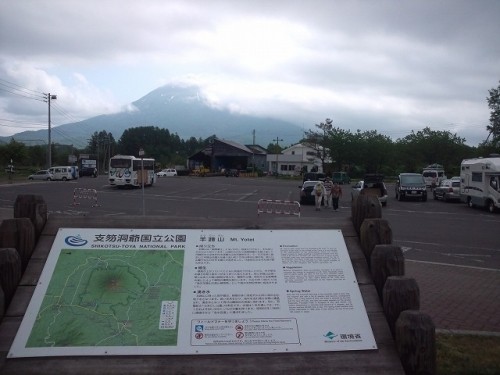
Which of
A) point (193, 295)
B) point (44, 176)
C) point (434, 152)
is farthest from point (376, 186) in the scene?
point (434, 152)

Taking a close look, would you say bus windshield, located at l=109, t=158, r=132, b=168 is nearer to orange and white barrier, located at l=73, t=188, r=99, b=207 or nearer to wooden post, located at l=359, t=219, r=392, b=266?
orange and white barrier, located at l=73, t=188, r=99, b=207

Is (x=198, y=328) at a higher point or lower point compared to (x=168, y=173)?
lower

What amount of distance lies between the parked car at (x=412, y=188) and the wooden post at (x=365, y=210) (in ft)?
103

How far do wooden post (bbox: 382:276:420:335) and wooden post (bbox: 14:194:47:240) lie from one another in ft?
11.0

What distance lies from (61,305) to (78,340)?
411 millimetres

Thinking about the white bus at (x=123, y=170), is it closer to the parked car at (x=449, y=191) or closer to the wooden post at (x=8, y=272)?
the parked car at (x=449, y=191)

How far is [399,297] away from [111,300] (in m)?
2.43

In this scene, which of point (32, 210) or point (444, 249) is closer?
point (32, 210)

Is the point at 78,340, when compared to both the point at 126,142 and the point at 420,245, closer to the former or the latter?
the point at 420,245

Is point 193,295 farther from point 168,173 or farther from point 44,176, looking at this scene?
point 168,173

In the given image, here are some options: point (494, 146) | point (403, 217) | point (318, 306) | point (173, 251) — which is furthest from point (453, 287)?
point (494, 146)

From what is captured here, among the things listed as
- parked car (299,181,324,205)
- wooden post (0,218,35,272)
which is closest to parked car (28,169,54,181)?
parked car (299,181,324,205)

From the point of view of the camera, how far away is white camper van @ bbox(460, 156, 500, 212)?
2723 centimetres

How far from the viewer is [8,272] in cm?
454
